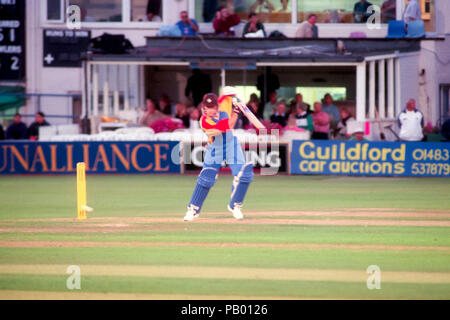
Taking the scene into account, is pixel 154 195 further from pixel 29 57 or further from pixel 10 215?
pixel 29 57

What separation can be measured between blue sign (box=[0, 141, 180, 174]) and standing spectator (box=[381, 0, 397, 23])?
9277 millimetres

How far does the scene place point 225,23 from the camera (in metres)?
26.6

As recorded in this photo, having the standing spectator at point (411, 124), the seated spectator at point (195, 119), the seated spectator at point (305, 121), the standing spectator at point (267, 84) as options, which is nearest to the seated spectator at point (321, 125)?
the seated spectator at point (305, 121)

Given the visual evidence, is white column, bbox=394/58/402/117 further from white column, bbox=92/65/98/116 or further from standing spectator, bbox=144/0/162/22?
white column, bbox=92/65/98/116

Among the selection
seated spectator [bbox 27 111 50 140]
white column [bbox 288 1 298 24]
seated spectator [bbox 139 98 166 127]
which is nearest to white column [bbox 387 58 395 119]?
white column [bbox 288 1 298 24]

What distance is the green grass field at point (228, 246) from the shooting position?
8477 millimetres

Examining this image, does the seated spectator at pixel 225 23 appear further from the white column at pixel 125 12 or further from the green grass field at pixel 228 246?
the green grass field at pixel 228 246

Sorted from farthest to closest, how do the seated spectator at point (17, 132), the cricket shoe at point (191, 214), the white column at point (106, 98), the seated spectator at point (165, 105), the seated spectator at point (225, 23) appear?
the seated spectator at point (225, 23) < the seated spectator at point (165, 105) < the white column at point (106, 98) < the seated spectator at point (17, 132) < the cricket shoe at point (191, 214)

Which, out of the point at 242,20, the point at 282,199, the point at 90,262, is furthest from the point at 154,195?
the point at 242,20

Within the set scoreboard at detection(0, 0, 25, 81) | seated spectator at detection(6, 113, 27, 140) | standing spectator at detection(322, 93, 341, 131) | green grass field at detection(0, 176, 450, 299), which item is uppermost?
scoreboard at detection(0, 0, 25, 81)

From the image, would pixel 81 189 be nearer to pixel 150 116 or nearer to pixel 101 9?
pixel 150 116

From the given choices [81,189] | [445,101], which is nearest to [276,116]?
[445,101]

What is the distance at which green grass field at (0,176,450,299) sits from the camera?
27.8ft

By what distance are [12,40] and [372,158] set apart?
12.5 m
